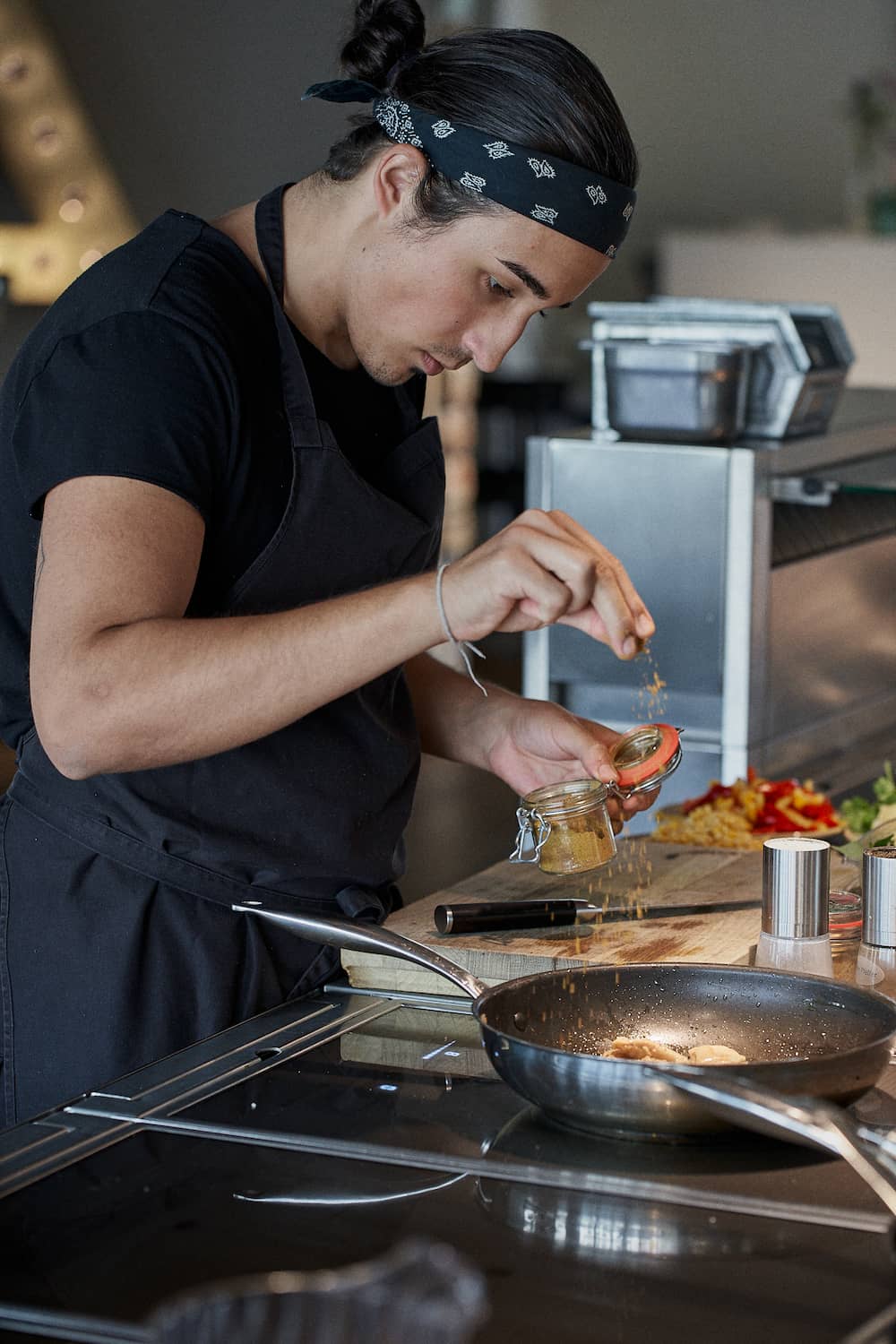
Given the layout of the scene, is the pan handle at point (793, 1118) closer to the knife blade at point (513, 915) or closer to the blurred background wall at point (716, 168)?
the knife blade at point (513, 915)

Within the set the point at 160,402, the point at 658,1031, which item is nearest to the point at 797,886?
the point at 658,1031

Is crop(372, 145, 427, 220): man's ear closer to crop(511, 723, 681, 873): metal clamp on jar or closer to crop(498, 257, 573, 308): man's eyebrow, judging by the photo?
crop(498, 257, 573, 308): man's eyebrow

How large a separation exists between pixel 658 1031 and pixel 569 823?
0.92ft

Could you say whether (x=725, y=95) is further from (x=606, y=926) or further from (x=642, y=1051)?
(x=642, y=1051)

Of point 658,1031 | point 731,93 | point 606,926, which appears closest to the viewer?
point 658,1031

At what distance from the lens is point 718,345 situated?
2637 mm

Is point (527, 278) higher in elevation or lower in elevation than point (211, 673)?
higher

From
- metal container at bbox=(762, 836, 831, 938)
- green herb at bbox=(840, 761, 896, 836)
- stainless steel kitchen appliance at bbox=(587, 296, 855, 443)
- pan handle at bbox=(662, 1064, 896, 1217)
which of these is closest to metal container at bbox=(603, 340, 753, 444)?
stainless steel kitchen appliance at bbox=(587, 296, 855, 443)

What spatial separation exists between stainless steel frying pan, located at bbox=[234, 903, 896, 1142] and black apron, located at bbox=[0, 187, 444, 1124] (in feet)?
0.47

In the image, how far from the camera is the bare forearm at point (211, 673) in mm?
1278

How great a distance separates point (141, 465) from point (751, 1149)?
2.20 ft

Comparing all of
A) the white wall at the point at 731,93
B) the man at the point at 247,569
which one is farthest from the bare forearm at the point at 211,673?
the white wall at the point at 731,93

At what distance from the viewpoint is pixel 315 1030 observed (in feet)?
4.44

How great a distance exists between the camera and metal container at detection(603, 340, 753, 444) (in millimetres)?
2625
